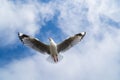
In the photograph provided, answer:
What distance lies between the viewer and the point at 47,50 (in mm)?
19203

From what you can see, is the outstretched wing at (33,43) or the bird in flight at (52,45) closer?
the bird in flight at (52,45)

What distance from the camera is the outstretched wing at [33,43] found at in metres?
19.6

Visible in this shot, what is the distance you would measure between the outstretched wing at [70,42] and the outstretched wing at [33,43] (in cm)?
139

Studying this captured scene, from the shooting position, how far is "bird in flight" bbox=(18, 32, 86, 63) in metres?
18.3

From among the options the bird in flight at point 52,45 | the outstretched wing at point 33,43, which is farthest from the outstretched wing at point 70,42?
the outstretched wing at point 33,43

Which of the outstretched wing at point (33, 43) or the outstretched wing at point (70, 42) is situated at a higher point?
the outstretched wing at point (33, 43)

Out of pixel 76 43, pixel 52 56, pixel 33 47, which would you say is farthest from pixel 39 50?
pixel 76 43

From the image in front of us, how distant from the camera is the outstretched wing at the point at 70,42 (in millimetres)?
19556

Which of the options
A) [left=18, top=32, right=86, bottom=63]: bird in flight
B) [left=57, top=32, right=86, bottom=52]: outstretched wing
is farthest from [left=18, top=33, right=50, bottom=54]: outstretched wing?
[left=57, top=32, right=86, bottom=52]: outstretched wing

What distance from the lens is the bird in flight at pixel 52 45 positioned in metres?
18.3

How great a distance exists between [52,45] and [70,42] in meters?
2.61

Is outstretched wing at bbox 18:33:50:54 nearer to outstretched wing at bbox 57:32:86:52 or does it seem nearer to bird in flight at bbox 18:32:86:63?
bird in flight at bbox 18:32:86:63

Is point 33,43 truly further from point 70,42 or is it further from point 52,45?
point 70,42

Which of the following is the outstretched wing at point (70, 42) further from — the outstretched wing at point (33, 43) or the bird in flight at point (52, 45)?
the outstretched wing at point (33, 43)
